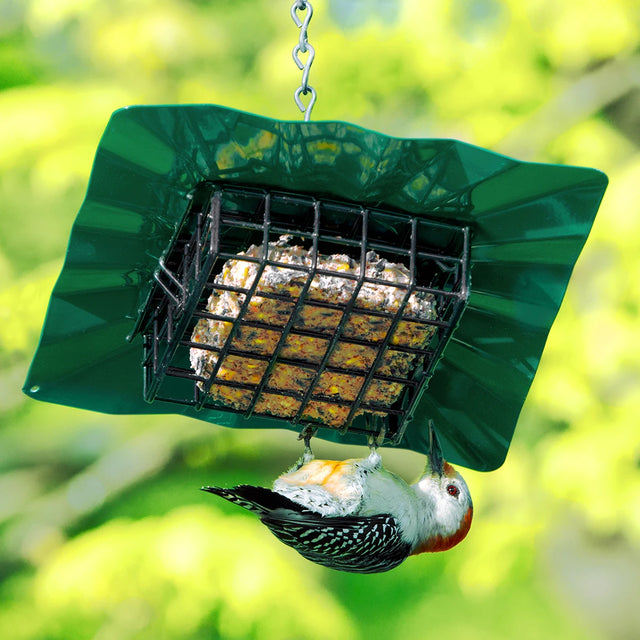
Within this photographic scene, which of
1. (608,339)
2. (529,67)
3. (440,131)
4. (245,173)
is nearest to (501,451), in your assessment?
(245,173)

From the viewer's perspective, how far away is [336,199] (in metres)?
2.13

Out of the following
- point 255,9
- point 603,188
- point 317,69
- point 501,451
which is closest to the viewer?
point 603,188

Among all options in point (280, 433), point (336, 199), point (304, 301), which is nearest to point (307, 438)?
point (304, 301)

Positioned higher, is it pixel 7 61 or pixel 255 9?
pixel 255 9

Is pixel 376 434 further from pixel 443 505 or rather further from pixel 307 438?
pixel 443 505

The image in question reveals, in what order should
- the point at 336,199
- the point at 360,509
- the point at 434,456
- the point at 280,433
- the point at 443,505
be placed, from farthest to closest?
the point at 280,433 < the point at 443,505 < the point at 434,456 < the point at 360,509 < the point at 336,199

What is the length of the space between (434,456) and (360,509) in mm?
334

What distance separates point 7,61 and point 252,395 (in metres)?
5.12

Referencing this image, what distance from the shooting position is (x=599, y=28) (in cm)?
548

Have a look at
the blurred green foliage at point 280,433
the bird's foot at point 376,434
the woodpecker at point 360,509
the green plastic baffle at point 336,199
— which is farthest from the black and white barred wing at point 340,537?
the blurred green foliage at point 280,433

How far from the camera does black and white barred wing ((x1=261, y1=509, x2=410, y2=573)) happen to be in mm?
2449

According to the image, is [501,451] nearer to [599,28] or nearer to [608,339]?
[608,339]

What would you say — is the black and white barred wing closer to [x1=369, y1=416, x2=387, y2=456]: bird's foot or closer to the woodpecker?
the woodpecker

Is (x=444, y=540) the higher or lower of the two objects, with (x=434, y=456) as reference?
lower
